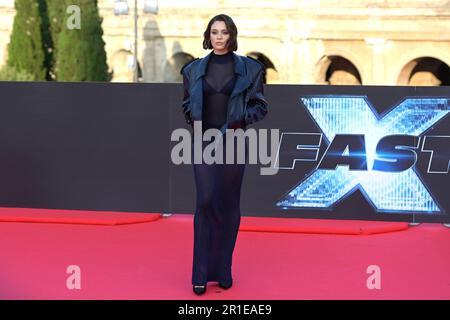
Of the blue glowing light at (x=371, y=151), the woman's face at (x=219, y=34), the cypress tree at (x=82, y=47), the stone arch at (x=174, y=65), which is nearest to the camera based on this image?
the woman's face at (x=219, y=34)

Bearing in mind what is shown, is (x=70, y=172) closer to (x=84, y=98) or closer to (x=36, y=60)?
(x=84, y=98)

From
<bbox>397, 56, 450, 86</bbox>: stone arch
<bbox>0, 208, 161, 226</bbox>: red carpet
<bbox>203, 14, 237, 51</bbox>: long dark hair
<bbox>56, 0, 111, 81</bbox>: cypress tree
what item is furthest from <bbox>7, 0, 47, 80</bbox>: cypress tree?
<bbox>203, 14, 237, 51</bbox>: long dark hair

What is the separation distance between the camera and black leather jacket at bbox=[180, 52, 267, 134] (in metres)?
6.41

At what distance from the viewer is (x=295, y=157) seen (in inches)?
379

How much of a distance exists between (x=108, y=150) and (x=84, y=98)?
64cm

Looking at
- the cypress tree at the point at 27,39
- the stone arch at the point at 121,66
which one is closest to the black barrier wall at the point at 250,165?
the cypress tree at the point at 27,39

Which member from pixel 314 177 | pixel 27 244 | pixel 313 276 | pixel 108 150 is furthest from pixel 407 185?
pixel 27 244

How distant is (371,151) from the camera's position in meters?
9.51

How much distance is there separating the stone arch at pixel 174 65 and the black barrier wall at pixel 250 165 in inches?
1111

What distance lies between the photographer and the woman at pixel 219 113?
6414 mm

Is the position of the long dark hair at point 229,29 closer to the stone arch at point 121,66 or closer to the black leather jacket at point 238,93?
the black leather jacket at point 238,93

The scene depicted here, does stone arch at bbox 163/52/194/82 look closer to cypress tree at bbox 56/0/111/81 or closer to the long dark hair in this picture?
cypress tree at bbox 56/0/111/81

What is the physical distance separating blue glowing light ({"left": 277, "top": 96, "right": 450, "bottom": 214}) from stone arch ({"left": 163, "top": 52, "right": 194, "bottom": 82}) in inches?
1137

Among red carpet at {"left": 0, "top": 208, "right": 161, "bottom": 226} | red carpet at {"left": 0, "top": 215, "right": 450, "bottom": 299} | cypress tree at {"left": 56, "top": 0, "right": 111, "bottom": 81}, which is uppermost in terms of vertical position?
cypress tree at {"left": 56, "top": 0, "right": 111, "bottom": 81}
